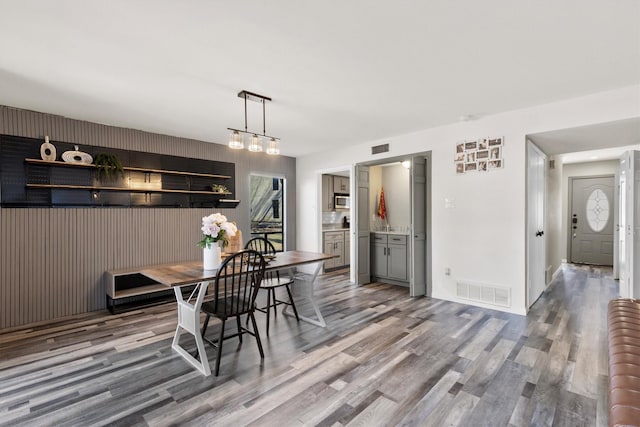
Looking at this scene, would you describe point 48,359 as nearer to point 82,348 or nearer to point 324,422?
point 82,348

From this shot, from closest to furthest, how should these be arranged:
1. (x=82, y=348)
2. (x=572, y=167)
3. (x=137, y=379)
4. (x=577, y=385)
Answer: (x=577, y=385), (x=137, y=379), (x=82, y=348), (x=572, y=167)

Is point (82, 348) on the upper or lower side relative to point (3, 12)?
lower

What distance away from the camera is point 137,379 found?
91.6 inches

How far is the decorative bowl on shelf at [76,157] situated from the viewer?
372 cm

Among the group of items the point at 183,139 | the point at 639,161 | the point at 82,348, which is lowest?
the point at 82,348

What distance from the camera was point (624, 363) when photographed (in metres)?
1.53

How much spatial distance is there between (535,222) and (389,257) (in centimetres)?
213

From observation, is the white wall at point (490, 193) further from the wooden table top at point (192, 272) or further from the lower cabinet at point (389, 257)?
the wooden table top at point (192, 272)

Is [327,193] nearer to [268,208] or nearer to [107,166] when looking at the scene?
[268,208]

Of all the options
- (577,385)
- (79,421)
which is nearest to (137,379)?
(79,421)

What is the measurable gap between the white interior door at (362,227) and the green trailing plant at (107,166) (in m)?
3.49

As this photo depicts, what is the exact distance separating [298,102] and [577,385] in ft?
11.0

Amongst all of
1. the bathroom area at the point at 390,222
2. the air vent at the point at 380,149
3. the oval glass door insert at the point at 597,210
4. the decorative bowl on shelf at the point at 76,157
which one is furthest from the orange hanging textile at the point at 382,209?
the decorative bowl on shelf at the point at 76,157

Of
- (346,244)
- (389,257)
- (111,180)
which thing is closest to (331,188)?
(346,244)
